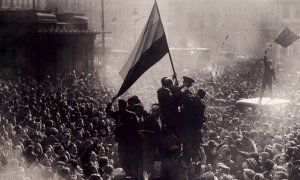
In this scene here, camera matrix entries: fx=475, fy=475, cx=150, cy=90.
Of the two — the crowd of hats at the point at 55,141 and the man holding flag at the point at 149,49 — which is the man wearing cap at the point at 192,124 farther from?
the crowd of hats at the point at 55,141

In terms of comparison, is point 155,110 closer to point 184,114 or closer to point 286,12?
point 184,114

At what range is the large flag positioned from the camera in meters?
10.9

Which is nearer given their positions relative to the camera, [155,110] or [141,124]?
[155,110]

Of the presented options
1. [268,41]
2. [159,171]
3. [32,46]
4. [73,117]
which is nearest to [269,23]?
[268,41]

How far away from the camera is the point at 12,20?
121 feet

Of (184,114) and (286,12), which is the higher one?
(286,12)

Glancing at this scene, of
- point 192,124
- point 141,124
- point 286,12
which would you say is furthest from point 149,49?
point 286,12

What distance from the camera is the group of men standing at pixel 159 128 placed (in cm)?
1011

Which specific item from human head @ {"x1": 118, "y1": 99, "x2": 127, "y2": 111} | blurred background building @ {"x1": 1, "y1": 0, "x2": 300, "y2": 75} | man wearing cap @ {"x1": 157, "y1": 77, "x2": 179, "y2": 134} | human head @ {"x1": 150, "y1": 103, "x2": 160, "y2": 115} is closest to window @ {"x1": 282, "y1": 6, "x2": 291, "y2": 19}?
blurred background building @ {"x1": 1, "y1": 0, "x2": 300, "y2": 75}

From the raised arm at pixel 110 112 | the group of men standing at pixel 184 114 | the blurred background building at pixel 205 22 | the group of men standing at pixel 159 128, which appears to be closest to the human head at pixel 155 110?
the group of men standing at pixel 159 128

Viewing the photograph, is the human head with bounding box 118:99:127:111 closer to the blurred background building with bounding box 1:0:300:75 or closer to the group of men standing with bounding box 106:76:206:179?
the group of men standing with bounding box 106:76:206:179

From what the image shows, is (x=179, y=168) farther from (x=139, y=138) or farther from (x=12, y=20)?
(x=12, y=20)

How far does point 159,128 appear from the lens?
33.0ft

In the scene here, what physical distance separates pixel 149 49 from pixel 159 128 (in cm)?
206
